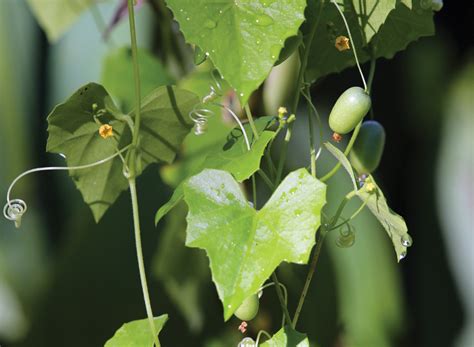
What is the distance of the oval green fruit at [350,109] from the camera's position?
45 centimetres

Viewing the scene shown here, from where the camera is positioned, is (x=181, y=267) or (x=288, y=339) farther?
(x=181, y=267)

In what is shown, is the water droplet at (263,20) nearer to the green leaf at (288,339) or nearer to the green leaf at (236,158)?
the green leaf at (236,158)

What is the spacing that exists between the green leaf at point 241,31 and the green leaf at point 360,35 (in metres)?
0.08

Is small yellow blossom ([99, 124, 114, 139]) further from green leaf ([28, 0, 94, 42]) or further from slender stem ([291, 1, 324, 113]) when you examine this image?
green leaf ([28, 0, 94, 42])

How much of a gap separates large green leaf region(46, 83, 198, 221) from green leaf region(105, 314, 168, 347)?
88mm

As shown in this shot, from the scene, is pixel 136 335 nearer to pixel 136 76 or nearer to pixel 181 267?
pixel 136 76

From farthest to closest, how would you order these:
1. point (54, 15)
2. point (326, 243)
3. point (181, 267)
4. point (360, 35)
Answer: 1. point (326, 243)
2. point (181, 267)
3. point (54, 15)
4. point (360, 35)

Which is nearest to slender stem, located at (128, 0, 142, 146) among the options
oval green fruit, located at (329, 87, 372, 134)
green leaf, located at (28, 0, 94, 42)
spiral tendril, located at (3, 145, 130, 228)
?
spiral tendril, located at (3, 145, 130, 228)

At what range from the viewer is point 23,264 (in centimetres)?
155

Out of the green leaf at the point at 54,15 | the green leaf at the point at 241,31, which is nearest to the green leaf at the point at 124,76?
the green leaf at the point at 54,15

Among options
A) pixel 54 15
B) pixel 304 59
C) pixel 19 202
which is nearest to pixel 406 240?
pixel 304 59

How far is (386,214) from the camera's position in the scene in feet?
1.51

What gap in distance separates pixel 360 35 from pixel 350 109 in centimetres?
8

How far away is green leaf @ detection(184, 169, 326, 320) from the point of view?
1.24 ft
